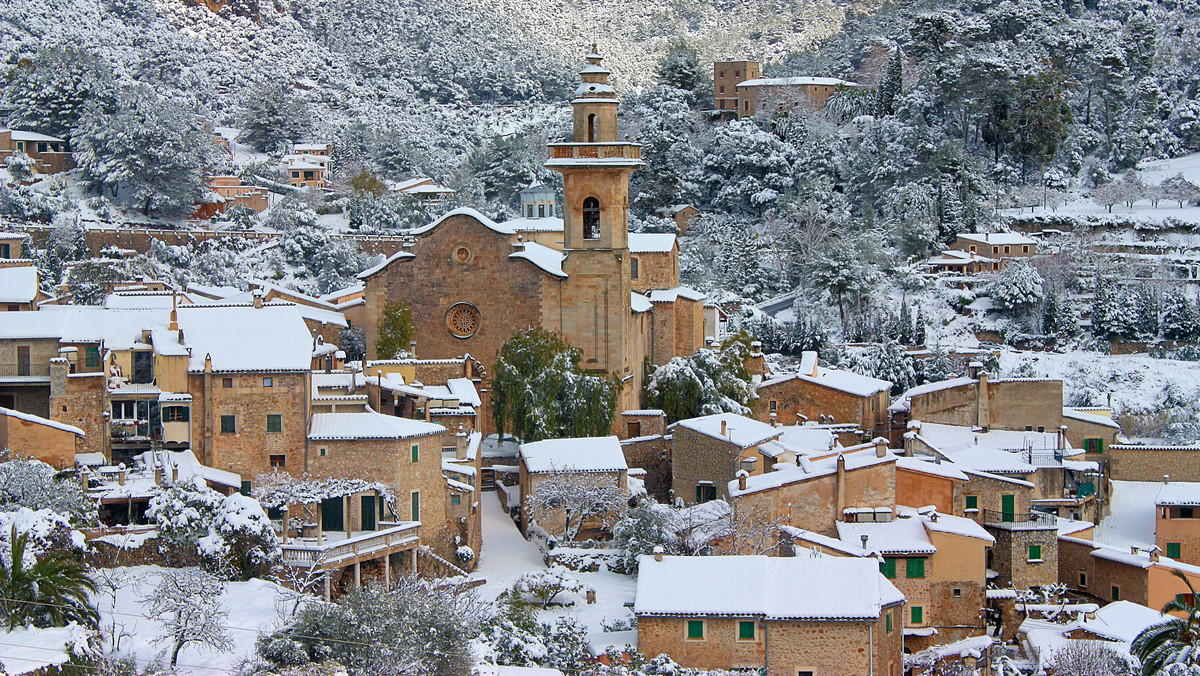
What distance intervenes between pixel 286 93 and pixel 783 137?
119ft

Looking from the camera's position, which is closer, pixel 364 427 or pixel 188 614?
pixel 188 614

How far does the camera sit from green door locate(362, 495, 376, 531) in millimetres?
34094

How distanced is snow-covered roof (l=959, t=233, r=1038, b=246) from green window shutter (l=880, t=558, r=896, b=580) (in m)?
39.8

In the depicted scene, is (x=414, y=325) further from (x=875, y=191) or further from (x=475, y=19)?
(x=475, y=19)

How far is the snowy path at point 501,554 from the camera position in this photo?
34750 mm

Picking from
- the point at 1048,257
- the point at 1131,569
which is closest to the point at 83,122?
the point at 1048,257

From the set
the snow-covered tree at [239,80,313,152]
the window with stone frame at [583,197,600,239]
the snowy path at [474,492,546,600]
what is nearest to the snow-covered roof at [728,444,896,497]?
the snowy path at [474,492,546,600]

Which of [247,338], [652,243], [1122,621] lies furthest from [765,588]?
[652,243]

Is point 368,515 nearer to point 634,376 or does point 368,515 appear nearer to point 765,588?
point 765,588

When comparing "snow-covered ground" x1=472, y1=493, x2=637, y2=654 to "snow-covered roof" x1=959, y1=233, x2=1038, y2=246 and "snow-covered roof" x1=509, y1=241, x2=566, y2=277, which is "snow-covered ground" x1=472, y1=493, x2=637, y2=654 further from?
"snow-covered roof" x1=959, y1=233, x2=1038, y2=246

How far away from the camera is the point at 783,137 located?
3356 inches

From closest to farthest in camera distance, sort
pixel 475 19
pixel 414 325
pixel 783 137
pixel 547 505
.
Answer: pixel 547 505 < pixel 414 325 < pixel 783 137 < pixel 475 19

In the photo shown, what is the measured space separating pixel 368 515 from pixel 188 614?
787 centimetres

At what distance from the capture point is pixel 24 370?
122ft
